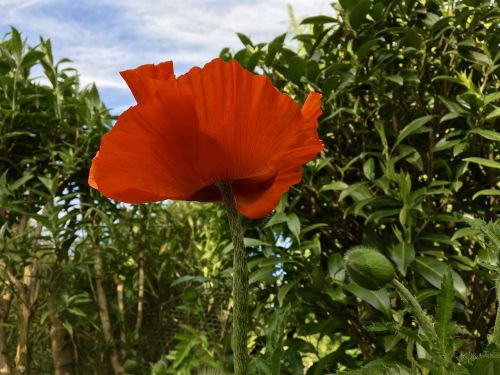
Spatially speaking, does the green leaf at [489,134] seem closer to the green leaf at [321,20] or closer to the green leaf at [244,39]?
the green leaf at [321,20]

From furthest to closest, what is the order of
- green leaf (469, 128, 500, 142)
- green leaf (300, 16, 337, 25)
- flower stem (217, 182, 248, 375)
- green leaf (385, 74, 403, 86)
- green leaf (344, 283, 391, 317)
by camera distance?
green leaf (300, 16, 337, 25)
green leaf (385, 74, 403, 86)
green leaf (469, 128, 500, 142)
green leaf (344, 283, 391, 317)
flower stem (217, 182, 248, 375)

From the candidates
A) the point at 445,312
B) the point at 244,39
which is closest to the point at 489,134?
the point at 244,39

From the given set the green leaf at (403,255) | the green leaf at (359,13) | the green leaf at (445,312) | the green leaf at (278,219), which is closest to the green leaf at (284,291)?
the green leaf at (278,219)

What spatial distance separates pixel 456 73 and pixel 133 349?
152 centimetres

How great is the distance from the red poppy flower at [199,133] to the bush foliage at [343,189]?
1.94 ft

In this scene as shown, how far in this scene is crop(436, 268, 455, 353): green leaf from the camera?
1.71 feet

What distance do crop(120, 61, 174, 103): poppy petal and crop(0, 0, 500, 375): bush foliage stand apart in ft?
2.07

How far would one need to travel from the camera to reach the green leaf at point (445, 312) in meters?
0.52

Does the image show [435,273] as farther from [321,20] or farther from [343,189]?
[321,20]

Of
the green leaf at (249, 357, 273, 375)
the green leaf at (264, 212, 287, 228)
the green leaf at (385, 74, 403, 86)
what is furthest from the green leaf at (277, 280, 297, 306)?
the green leaf at (249, 357, 273, 375)

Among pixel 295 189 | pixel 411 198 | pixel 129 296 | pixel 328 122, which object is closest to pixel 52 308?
pixel 129 296

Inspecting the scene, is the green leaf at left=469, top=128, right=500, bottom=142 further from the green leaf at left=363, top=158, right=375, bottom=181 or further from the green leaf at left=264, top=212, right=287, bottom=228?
the green leaf at left=264, top=212, right=287, bottom=228

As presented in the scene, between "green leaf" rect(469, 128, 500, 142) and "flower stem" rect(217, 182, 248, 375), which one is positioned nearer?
"flower stem" rect(217, 182, 248, 375)

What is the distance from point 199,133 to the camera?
489 millimetres
